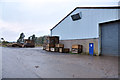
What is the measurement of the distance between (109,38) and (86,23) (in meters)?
3.35

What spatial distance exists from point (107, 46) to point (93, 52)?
1588 mm

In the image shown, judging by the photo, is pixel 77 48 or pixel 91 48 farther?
pixel 77 48

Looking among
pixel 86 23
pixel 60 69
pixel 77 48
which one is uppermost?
pixel 86 23

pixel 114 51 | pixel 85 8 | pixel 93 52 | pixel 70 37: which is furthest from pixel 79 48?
pixel 85 8

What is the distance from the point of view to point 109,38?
412 inches

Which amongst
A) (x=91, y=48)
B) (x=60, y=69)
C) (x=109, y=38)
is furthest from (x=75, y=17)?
(x=60, y=69)

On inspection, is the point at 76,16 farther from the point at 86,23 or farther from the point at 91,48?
the point at 91,48

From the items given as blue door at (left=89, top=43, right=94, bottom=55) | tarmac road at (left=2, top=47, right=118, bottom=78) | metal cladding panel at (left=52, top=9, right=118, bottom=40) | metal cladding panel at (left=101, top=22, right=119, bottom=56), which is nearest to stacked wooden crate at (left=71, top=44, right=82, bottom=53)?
metal cladding panel at (left=52, top=9, right=118, bottom=40)

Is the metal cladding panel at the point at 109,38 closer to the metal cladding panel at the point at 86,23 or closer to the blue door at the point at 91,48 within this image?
the metal cladding panel at the point at 86,23

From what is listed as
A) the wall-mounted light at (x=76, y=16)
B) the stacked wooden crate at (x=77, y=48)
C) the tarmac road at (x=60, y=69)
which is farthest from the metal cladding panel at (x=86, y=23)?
the tarmac road at (x=60, y=69)

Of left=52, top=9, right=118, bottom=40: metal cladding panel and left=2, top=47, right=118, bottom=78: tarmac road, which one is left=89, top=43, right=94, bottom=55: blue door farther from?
left=2, top=47, right=118, bottom=78: tarmac road

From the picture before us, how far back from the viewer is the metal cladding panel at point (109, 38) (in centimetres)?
1000

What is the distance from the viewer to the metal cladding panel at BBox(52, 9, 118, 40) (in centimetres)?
1046

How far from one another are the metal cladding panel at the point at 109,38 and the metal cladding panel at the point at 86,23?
0.60m
